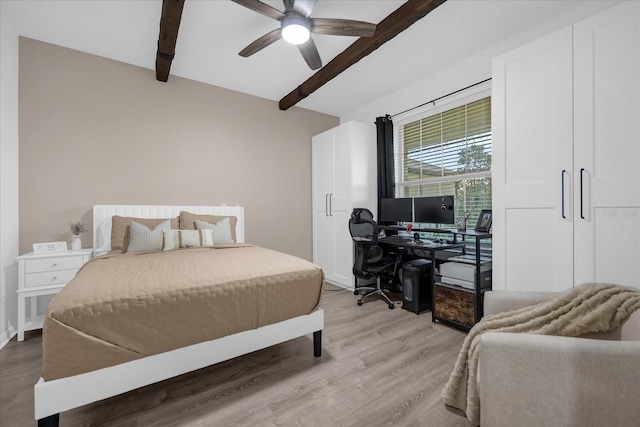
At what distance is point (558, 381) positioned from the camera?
→ 0.84 meters

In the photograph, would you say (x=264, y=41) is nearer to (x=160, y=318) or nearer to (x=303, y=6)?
(x=303, y=6)

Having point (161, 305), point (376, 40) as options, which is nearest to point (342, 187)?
point (376, 40)

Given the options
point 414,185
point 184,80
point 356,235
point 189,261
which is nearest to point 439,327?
point 356,235

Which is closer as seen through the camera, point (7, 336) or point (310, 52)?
point (7, 336)

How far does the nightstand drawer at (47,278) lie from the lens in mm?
2270

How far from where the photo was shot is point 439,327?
2.47 meters

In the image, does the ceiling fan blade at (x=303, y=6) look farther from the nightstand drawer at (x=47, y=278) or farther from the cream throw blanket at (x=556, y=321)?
the nightstand drawer at (x=47, y=278)

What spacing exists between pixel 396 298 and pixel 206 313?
2.50m

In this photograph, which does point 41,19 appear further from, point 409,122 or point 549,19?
point 549,19

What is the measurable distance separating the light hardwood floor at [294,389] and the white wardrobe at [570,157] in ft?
3.26

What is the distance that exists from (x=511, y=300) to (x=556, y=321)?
34 cm

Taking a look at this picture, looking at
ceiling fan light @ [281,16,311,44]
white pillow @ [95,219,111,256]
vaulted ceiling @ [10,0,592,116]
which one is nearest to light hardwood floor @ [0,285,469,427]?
white pillow @ [95,219,111,256]

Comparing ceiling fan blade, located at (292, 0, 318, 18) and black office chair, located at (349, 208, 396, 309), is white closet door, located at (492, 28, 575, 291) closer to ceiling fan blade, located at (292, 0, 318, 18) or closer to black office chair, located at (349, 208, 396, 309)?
black office chair, located at (349, 208, 396, 309)

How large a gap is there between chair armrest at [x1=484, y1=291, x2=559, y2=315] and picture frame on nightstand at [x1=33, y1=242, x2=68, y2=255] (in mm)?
3538
